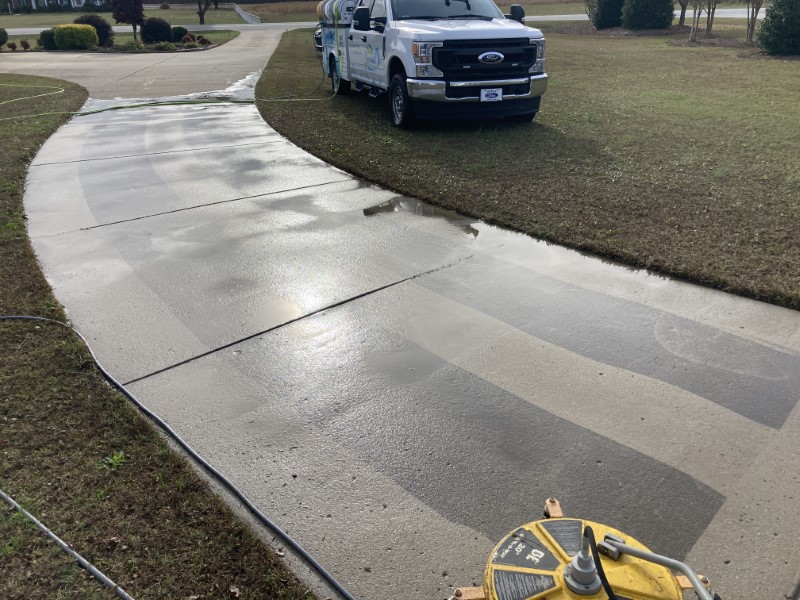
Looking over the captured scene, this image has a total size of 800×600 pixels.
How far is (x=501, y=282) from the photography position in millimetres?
4984

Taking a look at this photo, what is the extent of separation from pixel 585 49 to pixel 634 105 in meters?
12.4

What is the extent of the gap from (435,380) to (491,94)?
6627 mm

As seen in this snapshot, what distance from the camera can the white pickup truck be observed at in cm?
918

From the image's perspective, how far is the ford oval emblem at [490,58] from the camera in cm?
920

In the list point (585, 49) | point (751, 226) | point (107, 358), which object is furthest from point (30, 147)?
point (585, 49)

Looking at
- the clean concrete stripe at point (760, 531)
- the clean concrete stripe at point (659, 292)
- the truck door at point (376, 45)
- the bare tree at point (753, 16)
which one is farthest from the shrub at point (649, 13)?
the clean concrete stripe at point (760, 531)

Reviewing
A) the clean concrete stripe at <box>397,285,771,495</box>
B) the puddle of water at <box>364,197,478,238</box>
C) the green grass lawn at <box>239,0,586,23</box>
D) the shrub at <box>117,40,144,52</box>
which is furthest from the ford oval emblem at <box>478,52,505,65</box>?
the green grass lawn at <box>239,0,586,23</box>

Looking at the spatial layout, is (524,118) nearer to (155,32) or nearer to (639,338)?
(639,338)

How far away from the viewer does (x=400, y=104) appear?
393 inches

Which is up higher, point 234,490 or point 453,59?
point 453,59

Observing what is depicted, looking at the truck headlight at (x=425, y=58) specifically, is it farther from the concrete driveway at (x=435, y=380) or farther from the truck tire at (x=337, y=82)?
the truck tire at (x=337, y=82)

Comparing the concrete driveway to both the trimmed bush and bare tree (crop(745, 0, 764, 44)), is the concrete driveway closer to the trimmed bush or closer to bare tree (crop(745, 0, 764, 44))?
bare tree (crop(745, 0, 764, 44))

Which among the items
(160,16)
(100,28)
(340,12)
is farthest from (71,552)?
(160,16)

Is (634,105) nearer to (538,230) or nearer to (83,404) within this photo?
(538,230)
